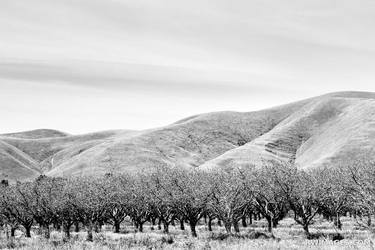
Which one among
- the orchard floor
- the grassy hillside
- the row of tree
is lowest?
the orchard floor

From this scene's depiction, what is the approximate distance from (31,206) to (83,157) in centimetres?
14276

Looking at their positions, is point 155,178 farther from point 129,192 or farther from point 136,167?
point 136,167

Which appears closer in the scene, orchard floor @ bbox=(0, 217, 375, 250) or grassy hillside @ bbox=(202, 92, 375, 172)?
orchard floor @ bbox=(0, 217, 375, 250)

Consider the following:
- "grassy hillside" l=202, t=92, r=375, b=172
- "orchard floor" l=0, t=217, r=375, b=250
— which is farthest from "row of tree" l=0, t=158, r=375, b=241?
"grassy hillside" l=202, t=92, r=375, b=172

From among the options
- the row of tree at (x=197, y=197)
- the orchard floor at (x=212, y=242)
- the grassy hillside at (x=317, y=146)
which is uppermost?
the grassy hillside at (x=317, y=146)

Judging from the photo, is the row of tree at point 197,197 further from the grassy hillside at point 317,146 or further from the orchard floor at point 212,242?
the grassy hillside at point 317,146

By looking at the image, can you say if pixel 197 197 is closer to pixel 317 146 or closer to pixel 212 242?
pixel 212 242

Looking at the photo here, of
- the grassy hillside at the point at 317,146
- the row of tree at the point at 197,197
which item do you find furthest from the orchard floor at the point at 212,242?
the grassy hillside at the point at 317,146

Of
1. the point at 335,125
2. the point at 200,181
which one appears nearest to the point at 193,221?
the point at 200,181

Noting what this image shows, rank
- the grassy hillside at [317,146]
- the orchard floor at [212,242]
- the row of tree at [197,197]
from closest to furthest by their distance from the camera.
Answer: the orchard floor at [212,242] < the row of tree at [197,197] < the grassy hillside at [317,146]

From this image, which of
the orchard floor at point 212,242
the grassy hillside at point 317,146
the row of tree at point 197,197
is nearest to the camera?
the orchard floor at point 212,242

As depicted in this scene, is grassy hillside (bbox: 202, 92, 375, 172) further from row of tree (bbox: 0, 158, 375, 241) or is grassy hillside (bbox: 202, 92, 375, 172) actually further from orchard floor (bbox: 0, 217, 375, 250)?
orchard floor (bbox: 0, 217, 375, 250)

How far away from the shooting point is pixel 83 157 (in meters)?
191

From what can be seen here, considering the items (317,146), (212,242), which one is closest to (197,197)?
(212,242)
